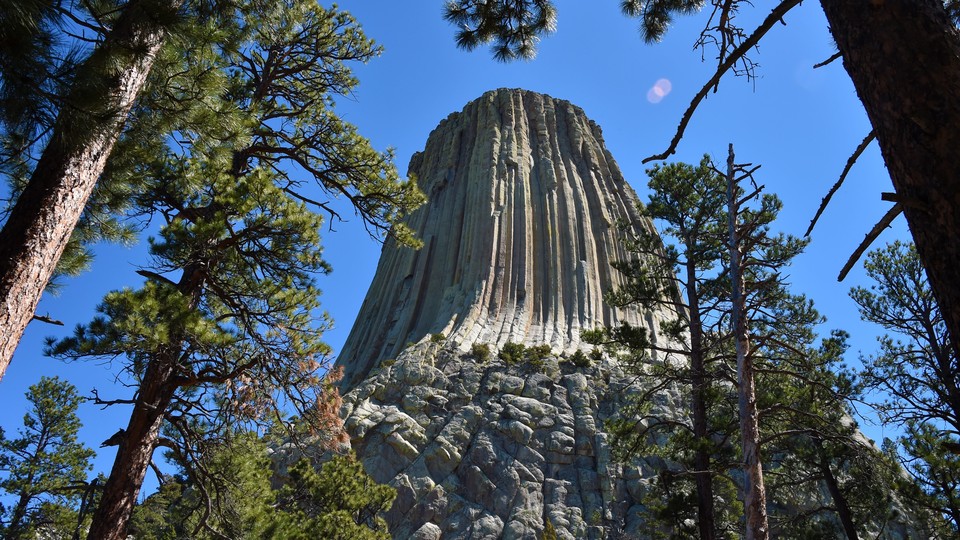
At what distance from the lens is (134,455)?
21.3ft

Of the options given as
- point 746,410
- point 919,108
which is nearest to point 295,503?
point 746,410

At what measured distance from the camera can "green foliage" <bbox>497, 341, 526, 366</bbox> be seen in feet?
102

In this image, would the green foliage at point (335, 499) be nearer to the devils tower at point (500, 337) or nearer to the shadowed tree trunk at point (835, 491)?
the devils tower at point (500, 337)

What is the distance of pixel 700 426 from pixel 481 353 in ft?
67.1

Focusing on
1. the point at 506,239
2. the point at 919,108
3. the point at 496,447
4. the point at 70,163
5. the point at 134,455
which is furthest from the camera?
the point at 506,239

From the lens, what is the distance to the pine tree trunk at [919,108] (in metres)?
2.44

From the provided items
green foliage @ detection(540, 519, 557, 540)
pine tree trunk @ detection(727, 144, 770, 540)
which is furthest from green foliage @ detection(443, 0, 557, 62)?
green foliage @ detection(540, 519, 557, 540)

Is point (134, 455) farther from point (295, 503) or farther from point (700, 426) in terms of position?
point (295, 503)

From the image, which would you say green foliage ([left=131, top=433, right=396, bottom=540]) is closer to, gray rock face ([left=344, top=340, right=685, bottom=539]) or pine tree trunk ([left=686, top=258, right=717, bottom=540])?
gray rock face ([left=344, top=340, right=685, bottom=539])

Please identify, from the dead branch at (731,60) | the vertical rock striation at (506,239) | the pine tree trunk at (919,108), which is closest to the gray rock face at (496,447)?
the vertical rock striation at (506,239)

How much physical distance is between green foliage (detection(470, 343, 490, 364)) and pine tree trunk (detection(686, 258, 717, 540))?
1906cm

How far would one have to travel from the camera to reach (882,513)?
1376 cm

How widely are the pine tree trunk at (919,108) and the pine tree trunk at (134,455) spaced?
624 cm

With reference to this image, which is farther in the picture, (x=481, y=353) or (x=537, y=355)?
(x=537, y=355)
